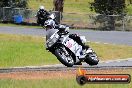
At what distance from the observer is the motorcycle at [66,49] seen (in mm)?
8367

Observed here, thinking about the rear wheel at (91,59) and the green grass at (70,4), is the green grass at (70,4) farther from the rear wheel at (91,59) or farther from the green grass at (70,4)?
the rear wheel at (91,59)

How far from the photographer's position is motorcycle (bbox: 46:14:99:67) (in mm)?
8367

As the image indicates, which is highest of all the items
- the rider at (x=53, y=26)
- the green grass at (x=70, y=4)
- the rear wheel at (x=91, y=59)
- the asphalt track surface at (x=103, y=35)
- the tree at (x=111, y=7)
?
the rider at (x=53, y=26)

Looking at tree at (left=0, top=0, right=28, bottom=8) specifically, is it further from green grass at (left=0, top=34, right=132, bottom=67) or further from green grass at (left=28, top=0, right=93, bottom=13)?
green grass at (left=0, top=34, right=132, bottom=67)

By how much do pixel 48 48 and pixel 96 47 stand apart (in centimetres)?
2338

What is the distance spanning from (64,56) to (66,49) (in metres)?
0.15

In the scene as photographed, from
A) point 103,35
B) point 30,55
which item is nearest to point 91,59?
point 30,55

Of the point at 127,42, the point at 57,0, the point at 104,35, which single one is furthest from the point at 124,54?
the point at 57,0

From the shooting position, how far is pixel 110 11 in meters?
49.2

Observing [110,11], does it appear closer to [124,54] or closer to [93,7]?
[93,7]

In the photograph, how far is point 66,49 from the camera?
28.5ft

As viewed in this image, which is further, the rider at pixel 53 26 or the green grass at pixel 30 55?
the green grass at pixel 30 55

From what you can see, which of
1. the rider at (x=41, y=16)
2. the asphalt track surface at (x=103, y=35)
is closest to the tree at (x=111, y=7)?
the asphalt track surface at (x=103, y=35)

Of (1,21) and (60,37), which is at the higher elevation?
(60,37)
